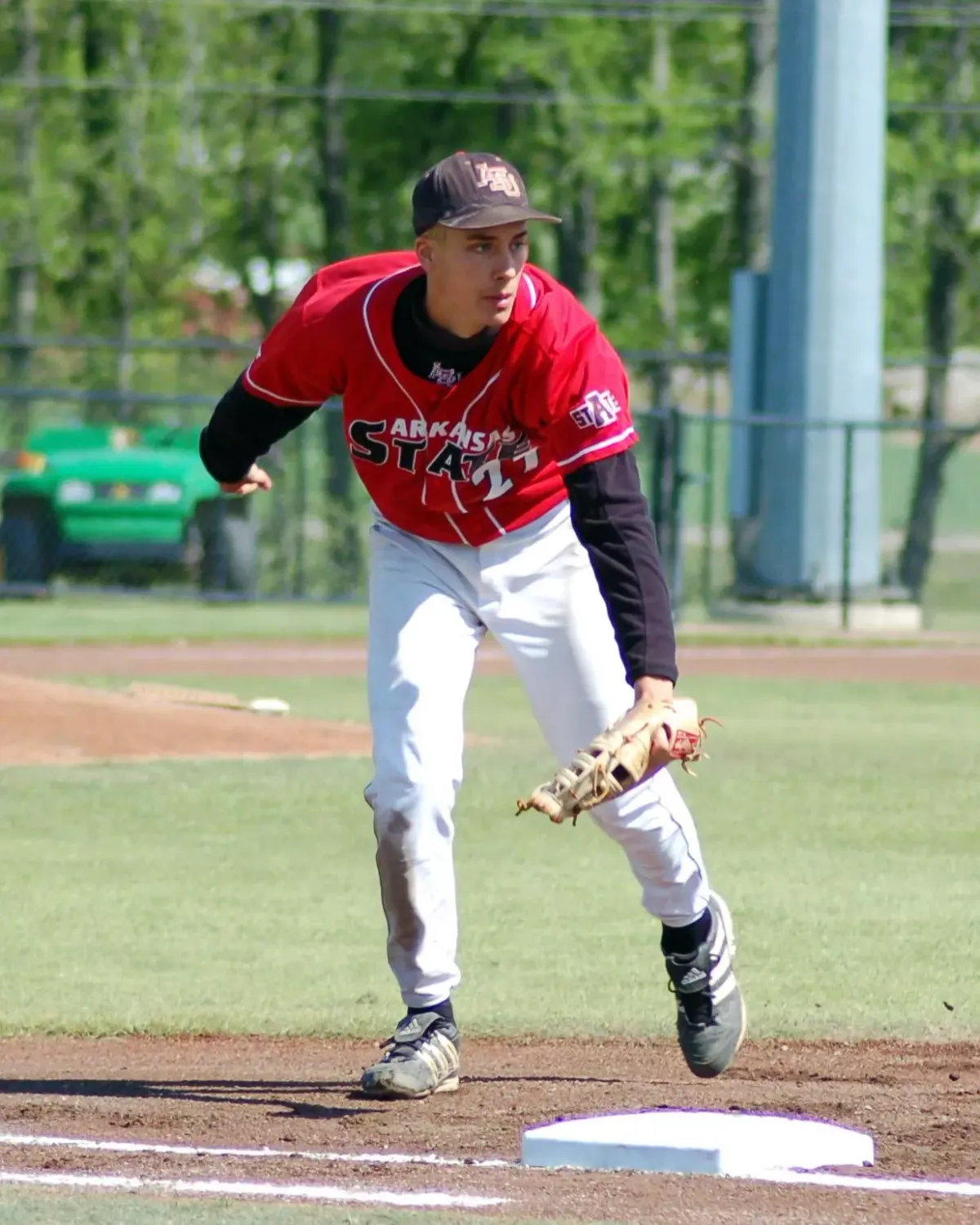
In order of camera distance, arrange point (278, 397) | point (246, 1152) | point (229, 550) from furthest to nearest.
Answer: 1. point (229, 550)
2. point (278, 397)
3. point (246, 1152)

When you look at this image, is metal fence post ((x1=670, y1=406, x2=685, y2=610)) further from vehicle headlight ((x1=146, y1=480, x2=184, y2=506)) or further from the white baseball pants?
the white baseball pants

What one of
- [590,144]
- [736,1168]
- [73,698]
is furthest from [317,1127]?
[590,144]

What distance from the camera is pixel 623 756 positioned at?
4977 millimetres

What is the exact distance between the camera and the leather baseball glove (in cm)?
490

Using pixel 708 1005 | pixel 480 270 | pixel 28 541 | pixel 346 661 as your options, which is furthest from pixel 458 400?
pixel 28 541

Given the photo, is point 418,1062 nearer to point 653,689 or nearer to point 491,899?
point 653,689

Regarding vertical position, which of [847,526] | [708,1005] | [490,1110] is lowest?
[847,526]

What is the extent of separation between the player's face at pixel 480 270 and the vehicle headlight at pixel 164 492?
58.3 feet

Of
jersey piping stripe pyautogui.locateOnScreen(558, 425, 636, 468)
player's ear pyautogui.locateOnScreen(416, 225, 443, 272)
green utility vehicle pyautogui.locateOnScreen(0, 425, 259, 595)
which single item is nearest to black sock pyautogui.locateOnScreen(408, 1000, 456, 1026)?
jersey piping stripe pyautogui.locateOnScreen(558, 425, 636, 468)

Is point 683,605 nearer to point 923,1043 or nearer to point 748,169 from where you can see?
point 748,169

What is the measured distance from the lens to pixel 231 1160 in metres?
4.58

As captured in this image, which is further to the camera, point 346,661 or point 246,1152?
point 346,661

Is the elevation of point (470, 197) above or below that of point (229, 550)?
above

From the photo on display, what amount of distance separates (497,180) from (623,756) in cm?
129
